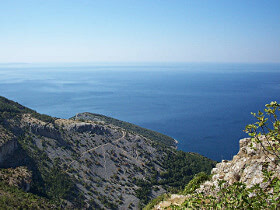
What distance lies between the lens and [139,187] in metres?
43.9

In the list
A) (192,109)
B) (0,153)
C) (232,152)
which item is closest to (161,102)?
(192,109)

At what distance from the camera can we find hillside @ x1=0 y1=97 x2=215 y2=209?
3606 centimetres

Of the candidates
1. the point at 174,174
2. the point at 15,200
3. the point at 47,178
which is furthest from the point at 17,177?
the point at 174,174

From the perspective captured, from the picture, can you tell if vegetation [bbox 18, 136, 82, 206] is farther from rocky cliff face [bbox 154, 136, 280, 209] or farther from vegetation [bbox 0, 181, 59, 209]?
rocky cliff face [bbox 154, 136, 280, 209]

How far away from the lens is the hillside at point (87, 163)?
118ft

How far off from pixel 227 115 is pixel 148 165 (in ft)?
296

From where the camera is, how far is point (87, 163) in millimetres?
46656

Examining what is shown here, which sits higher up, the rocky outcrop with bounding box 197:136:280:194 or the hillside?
Answer: the rocky outcrop with bounding box 197:136:280:194

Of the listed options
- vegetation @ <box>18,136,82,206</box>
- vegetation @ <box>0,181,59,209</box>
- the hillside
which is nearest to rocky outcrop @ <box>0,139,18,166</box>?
the hillside

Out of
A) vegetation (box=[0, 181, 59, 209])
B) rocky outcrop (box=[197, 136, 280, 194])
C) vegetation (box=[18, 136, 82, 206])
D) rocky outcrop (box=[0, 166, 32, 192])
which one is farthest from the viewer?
vegetation (box=[18, 136, 82, 206])

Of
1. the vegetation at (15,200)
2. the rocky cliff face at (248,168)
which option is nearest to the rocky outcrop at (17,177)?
the vegetation at (15,200)

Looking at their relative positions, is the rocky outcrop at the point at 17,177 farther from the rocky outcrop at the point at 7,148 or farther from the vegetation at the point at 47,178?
the rocky outcrop at the point at 7,148

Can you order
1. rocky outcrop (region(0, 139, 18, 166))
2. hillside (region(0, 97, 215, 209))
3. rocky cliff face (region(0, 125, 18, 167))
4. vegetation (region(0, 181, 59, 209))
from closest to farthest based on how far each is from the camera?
vegetation (region(0, 181, 59, 209)), rocky outcrop (region(0, 139, 18, 166)), rocky cliff face (region(0, 125, 18, 167)), hillside (region(0, 97, 215, 209))

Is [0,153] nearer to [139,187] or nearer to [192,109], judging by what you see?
[139,187]
